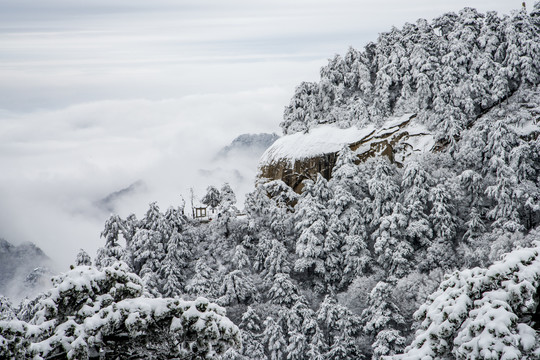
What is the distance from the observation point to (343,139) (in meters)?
45.3

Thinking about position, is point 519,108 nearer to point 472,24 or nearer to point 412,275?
point 472,24

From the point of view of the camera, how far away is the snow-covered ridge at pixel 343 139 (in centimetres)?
4359

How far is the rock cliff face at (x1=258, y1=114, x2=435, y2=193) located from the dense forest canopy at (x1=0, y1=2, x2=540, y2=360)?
1.06m

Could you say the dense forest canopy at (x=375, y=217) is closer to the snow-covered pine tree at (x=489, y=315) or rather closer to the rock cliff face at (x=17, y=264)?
the snow-covered pine tree at (x=489, y=315)

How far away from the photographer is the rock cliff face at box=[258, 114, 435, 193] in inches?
1719

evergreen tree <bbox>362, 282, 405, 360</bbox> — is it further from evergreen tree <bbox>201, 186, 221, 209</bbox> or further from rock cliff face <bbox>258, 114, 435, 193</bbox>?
evergreen tree <bbox>201, 186, 221, 209</bbox>

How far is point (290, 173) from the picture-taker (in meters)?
45.9

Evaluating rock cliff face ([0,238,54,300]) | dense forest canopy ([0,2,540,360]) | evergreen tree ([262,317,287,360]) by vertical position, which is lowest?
rock cliff face ([0,238,54,300])

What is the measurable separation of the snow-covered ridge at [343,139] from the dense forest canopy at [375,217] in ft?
3.31

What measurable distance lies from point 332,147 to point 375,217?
9.77 metres

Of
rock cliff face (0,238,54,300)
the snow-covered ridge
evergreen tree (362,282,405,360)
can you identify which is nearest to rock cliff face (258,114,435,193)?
the snow-covered ridge

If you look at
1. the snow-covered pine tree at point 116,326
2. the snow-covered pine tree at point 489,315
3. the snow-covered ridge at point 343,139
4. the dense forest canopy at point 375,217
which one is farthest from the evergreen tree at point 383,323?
the snow-covered pine tree at point 116,326

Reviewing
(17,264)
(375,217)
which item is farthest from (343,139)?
(17,264)

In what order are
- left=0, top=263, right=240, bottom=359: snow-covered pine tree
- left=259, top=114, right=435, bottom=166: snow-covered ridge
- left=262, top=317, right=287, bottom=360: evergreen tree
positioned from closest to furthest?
left=0, top=263, right=240, bottom=359: snow-covered pine tree
left=262, top=317, right=287, bottom=360: evergreen tree
left=259, top=114, right=435, bottom=166: snow-covered ridge
